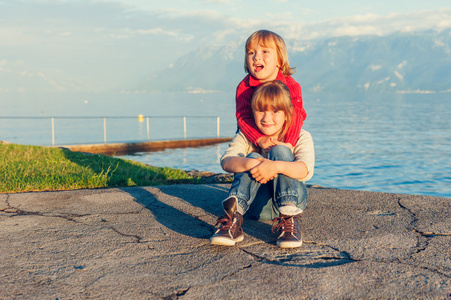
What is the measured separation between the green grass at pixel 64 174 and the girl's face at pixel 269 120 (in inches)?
115

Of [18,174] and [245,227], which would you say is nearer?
[245,227]

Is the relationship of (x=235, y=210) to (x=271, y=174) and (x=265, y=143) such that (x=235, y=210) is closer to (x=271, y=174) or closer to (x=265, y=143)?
(x=271, y=174)

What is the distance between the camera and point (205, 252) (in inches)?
113

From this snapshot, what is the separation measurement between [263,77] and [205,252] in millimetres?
1462

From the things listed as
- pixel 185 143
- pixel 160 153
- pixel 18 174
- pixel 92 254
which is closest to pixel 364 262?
pixel 92 254

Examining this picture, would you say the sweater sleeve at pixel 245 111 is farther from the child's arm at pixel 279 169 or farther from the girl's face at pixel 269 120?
the child's arm at pixel 279 169

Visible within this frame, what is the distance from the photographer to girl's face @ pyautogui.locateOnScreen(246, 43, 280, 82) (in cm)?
344

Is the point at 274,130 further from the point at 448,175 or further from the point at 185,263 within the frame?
the point at 448,175

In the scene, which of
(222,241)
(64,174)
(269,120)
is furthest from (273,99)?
(64,174)

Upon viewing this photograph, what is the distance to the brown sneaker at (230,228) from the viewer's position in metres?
2.89

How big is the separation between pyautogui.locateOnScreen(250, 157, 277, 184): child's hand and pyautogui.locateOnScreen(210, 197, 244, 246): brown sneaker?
0.74 feet

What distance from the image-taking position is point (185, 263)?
8.75 feet

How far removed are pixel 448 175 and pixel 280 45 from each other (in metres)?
16.3

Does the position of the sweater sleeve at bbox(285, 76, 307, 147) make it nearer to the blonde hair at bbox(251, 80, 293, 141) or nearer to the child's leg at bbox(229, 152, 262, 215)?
the blonde hair at bbox(251, 80, 293, 141)
